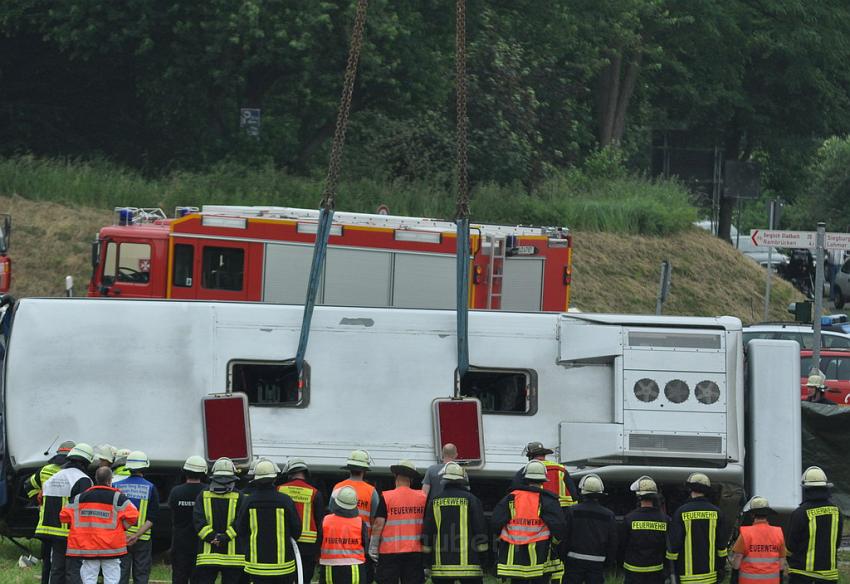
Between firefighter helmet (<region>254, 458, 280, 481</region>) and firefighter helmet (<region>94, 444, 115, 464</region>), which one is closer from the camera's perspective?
firefighter helmet (<region>254, 458, 280, 481</region>)

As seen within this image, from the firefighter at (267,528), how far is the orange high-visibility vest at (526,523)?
185 centimetres

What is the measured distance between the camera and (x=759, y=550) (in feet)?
40.9

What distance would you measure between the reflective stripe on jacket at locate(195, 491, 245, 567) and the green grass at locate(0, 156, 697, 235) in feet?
79.3

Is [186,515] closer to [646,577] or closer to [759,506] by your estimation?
[646,577]

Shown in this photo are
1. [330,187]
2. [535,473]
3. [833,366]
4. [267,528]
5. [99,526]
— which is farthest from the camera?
[833,366]

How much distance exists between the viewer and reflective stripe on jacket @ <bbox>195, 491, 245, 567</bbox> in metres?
12.3

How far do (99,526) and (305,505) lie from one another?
1.73 meters

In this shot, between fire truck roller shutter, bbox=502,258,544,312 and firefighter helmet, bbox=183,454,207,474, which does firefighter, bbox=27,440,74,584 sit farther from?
fire truck roller shutter, bbox=502,258,544,312

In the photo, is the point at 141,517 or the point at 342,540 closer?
the point at 342,540

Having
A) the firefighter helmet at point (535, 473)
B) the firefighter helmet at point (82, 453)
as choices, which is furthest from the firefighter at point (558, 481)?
the firefighter helmet at point (82, 453)

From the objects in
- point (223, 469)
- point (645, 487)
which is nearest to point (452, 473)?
point (645, 487)

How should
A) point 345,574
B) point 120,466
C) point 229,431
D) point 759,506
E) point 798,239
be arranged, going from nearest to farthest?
point 345,574 < point 759,506 < point 120,466 < point 229,431 < point 798,239

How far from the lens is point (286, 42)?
39.3 metres

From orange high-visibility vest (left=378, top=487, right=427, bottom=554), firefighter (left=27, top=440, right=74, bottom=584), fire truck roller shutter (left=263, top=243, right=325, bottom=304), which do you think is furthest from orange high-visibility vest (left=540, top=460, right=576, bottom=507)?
fire truck roller shutter (left=263, top=243, right=325, bottom=304)
